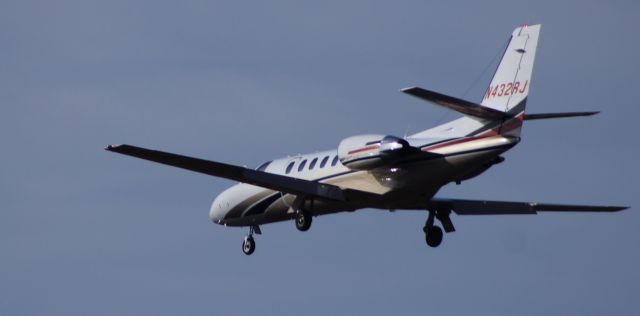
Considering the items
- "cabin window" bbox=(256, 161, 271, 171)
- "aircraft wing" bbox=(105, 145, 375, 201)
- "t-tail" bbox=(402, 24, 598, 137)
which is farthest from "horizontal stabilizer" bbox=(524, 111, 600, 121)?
"cabin window" bbox=(256, 161, 271, 171)

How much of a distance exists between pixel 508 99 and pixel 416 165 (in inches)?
136

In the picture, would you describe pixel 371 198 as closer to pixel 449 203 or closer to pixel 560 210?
pixel 449 203

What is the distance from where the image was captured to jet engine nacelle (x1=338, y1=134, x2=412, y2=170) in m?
50.2

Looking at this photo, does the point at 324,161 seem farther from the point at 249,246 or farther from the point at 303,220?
the point at 249,246

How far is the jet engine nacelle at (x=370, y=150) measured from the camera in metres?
50.2

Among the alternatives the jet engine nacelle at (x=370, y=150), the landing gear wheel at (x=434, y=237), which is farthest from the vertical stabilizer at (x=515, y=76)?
the landing gear wheel at (x=434, y=237)

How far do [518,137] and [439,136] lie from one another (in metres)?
3.16

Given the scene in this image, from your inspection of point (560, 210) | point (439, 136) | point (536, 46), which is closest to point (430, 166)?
point (439, 136)

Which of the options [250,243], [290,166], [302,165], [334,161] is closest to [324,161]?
[334,161]

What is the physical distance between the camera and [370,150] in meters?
50.9

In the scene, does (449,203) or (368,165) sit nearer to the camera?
(368,165)

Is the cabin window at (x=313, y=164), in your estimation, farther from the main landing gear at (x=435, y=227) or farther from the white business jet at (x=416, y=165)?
the main landing gear at (x=435, y=227)

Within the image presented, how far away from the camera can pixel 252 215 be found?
2277 inches

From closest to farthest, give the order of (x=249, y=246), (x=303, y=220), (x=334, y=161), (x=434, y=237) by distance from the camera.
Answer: (x=303, y=220), (x=334, y=161), (x=434, y=237), (x=249, y=246)
